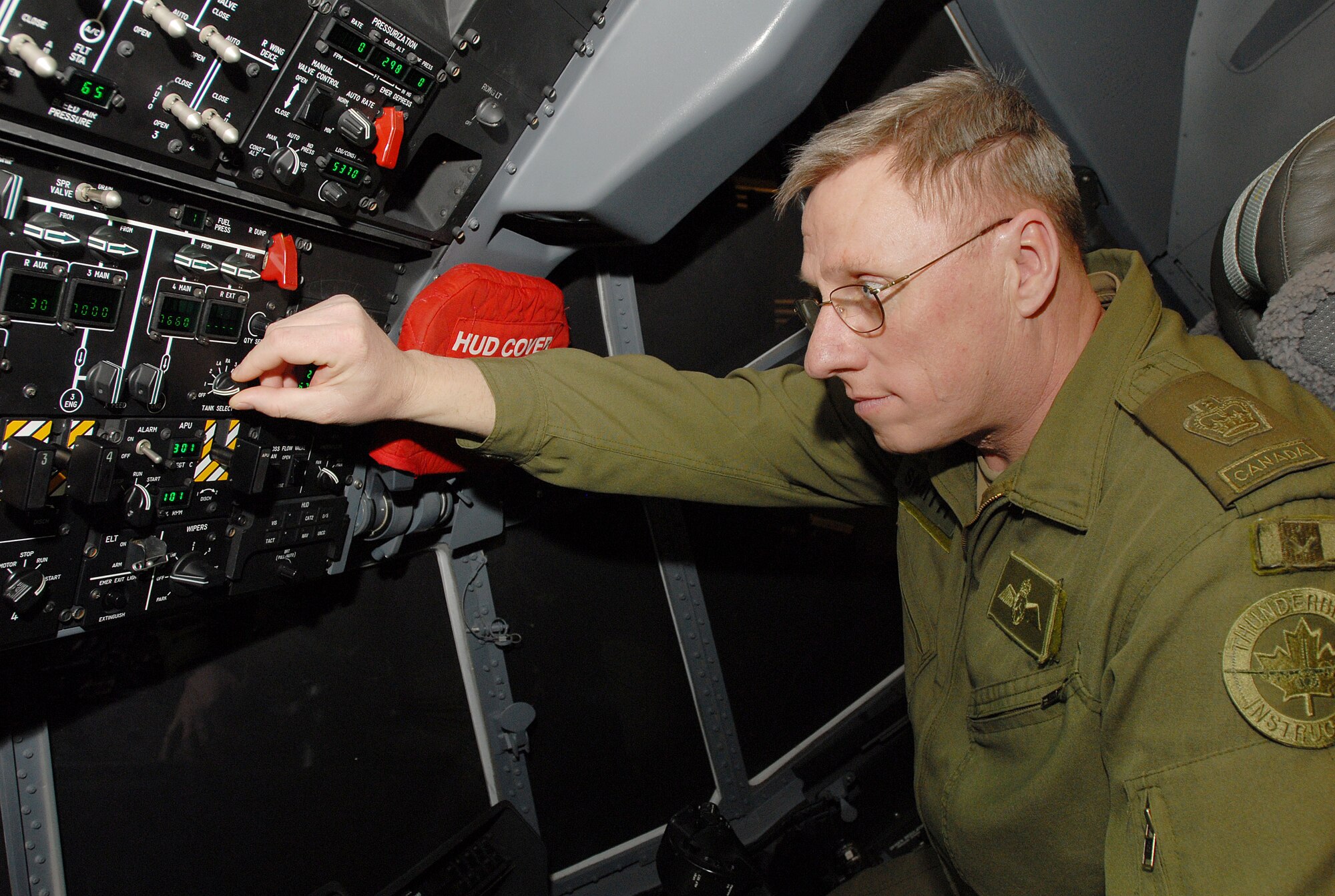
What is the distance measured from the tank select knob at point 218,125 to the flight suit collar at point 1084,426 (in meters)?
1.31

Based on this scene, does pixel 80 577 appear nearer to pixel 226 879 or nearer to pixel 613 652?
pixel 226 879

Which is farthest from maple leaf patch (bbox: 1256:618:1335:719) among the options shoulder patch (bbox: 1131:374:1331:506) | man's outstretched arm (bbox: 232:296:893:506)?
man's outstretched arm (bbox: 232:296:893:506)

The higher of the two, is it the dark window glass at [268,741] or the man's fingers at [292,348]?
the man's fingers at [292,348]

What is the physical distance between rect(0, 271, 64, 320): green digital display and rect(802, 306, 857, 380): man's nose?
111cm

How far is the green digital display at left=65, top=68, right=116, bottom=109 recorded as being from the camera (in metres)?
1.01

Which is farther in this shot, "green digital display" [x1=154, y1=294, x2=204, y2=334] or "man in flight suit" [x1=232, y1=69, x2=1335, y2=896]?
"green digital display" [x1=154, y1=294, x2=204, y2=334]

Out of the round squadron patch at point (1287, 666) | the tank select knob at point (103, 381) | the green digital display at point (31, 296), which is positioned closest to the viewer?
the round squadron patch at point (1287, 666)

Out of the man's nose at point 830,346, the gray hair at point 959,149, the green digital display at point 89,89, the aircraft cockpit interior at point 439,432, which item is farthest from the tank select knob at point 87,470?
the gray hair at point 959,149

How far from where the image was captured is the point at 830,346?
52.3 inches

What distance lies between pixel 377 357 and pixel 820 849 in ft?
7.69

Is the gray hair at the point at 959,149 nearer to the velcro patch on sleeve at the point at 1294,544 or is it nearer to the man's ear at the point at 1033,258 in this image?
the man's ear at the point at 1033,258

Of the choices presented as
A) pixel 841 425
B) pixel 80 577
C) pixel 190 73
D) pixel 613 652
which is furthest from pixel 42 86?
pixel 613 652

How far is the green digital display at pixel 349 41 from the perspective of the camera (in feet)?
3.99

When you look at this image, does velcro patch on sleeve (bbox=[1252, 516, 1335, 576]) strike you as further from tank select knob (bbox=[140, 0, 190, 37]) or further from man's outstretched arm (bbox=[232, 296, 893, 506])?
tank select knob (bbox=[140, 0, 190, 37])
